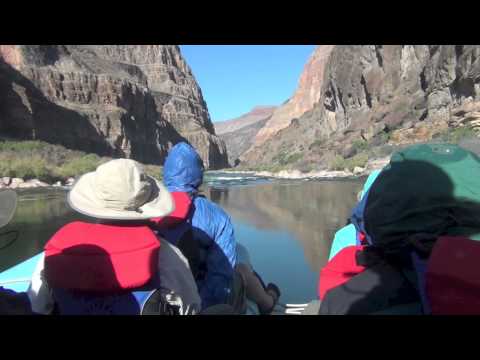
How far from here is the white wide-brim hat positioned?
1510mm

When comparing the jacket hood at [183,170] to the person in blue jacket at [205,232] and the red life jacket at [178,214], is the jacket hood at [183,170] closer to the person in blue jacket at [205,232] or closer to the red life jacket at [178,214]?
the person in blue jacket at [205,232]

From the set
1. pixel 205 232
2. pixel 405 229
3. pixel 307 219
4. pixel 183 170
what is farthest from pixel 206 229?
pixel 307 219

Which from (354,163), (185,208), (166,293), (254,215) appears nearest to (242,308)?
(185,208)

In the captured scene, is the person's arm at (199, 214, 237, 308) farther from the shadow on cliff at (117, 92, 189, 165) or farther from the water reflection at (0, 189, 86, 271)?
the shadow on cliff at (117, 92, 189, 165)

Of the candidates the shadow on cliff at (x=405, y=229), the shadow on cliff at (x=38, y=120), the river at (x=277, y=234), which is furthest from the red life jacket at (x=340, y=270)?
the shadow on cliff at (x=38, y=120)

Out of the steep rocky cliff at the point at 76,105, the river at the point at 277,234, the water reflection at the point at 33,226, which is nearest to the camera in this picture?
→ the river at the point at 277,234

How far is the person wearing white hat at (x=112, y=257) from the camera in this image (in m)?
1.36

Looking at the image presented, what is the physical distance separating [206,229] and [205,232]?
0.06ft

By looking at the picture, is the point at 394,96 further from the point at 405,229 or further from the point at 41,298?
the point at 41,298

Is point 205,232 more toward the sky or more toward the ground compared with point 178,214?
more toward the ground

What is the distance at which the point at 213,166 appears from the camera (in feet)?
326

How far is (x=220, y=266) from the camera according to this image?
2.54m

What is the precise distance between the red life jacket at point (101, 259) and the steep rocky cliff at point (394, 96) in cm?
2246
